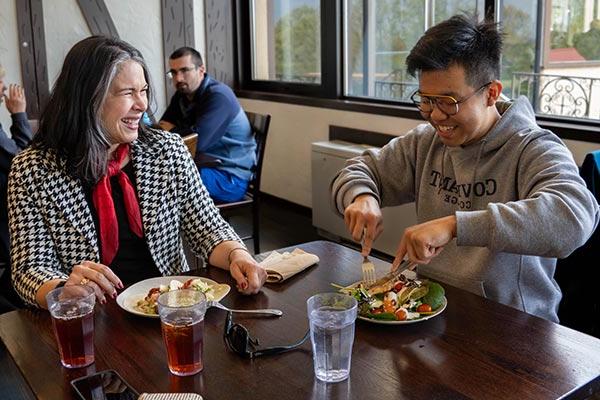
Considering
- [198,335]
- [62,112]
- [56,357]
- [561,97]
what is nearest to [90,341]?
[56,357]

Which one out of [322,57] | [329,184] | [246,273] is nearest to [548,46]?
[329,184]

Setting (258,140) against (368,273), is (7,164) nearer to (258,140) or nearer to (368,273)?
(258,140)

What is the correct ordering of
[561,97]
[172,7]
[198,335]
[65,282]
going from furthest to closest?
[172,7]
[561,97]
[65,282]
[198,335]

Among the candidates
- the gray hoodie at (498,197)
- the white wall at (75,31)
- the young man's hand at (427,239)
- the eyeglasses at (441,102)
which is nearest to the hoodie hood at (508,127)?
the gray hoodie at (498,197)

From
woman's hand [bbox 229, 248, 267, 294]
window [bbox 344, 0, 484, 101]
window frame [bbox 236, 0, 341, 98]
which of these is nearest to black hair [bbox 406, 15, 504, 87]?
woman's hand [bbox 229, 248, 267, 294]

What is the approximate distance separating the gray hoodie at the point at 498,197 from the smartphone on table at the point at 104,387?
70 centimetres

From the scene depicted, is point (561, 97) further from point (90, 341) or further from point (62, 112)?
point (90, 341)

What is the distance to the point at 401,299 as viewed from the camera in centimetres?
131

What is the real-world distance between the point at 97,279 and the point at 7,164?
1.63 m

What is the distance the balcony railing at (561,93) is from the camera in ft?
9.98

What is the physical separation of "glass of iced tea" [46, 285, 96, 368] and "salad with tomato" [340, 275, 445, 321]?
0.51 metres

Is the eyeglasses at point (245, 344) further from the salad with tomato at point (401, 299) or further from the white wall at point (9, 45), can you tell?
the white wall at point (9, 45)

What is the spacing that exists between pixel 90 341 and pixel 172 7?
432 centimetres

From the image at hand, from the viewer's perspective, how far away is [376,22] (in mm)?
4211
